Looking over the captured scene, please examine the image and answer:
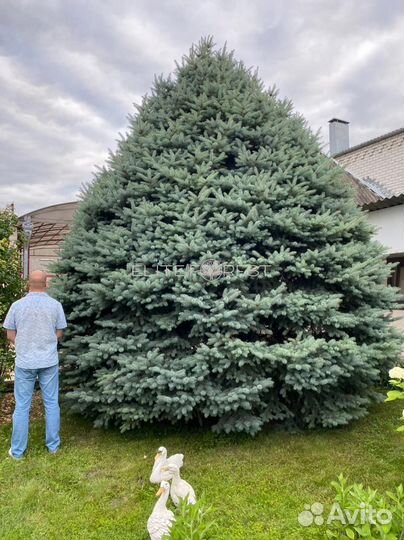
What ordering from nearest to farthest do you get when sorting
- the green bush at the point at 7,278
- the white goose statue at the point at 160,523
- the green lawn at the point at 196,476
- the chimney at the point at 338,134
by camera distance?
the white goose statue at the point at 160,523 → the green lawn at the point at 196,476 → the green bush at the point at 7,278 → the chimney at the point at 338,134

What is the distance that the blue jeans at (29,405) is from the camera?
2.89 meters

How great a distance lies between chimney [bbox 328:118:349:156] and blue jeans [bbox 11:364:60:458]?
1165cm

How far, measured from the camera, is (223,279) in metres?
2.87

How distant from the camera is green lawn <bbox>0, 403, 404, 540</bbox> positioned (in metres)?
2.06

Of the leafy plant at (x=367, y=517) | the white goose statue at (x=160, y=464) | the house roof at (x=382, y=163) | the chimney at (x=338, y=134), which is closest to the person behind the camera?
the leafy plant at (x=367, y=517)

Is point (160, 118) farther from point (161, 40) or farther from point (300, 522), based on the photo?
point (300, 522)

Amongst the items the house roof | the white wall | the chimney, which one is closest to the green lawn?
the white wall

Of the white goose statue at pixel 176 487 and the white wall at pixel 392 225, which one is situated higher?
the white wall at pixel 392 225

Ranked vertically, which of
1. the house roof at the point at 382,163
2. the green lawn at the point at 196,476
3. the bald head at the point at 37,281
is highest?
the house roof at the point at 382,163

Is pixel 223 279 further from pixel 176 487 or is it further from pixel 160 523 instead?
pixel 160 523

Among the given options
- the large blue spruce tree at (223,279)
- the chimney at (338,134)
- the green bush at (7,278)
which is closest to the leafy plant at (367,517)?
the large blue spruce tree at (223,279)

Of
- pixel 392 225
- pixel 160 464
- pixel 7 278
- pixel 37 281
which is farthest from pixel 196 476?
pixel 392 225

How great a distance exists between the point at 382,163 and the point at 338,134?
2945mm

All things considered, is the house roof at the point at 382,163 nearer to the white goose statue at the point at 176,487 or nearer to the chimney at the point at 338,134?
the chimney at the point at 338,134
